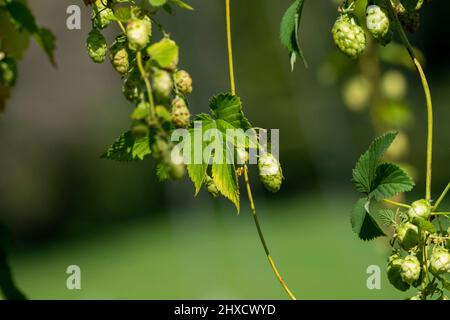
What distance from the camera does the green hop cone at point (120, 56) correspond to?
0.84 metres

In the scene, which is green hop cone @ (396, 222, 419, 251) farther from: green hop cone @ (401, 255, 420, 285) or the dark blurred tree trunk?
the dark blurred tree trunk

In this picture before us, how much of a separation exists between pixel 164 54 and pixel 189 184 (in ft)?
14.0

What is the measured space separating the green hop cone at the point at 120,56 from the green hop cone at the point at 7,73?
Answer: 11cm

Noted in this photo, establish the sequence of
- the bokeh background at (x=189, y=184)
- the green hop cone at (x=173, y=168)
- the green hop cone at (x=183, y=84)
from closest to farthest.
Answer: the green hop cone at (x=173, y=168)
the green hop cone at (x=183, y=84)
the bokeh background at (x=189, y=184)

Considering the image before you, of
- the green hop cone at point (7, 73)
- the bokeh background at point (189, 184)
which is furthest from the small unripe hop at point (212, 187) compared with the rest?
the bokeh background at point (189, 184)

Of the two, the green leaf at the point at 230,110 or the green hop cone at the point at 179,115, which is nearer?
the green hop cone at the point at 179,115

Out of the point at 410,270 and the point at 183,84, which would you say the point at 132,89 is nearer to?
the point at 183,84

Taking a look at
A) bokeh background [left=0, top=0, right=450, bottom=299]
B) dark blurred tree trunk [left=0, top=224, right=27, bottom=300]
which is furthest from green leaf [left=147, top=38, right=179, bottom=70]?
bokeh background [left=0, top=0, right=450, bottom=299]

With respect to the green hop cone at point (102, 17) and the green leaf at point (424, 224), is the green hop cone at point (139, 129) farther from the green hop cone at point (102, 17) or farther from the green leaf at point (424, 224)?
the green leaf at point (424, 224)

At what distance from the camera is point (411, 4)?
0.93 m

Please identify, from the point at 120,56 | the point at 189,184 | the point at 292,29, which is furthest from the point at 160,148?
the point at 189,184

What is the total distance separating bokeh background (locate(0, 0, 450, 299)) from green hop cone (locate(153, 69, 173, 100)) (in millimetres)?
2976

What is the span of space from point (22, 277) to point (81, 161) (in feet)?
6.76

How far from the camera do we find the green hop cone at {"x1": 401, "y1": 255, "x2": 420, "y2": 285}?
0.88 metres
